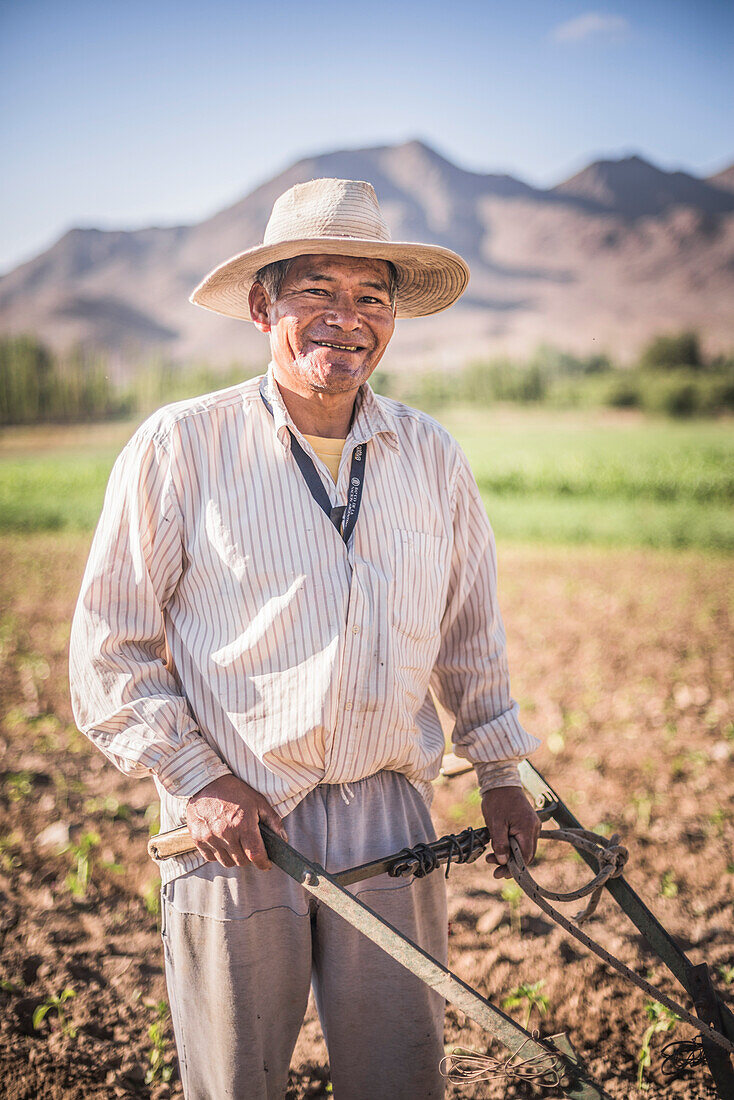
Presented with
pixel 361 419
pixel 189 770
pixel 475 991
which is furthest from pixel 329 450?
pixel 475 991

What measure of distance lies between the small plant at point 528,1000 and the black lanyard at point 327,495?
206 cm

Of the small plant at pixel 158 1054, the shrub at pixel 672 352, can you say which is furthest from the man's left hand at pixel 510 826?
the shrub at pixel 672 352

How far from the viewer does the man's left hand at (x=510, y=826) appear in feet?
6.63

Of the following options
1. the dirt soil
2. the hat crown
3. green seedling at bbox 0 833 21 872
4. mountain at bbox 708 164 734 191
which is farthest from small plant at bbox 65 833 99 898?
mountain at bbox 708 164 734 191

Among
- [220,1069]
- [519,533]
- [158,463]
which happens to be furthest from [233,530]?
[519,533]

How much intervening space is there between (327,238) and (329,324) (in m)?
0.19

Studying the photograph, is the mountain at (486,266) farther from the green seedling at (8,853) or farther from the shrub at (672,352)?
the green seedling at (8,853)

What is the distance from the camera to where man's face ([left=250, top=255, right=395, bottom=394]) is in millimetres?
1873

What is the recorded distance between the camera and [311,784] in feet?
5.92

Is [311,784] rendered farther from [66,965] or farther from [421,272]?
[66,965]

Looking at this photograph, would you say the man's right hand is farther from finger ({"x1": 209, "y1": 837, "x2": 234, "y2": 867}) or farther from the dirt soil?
the dirt soil

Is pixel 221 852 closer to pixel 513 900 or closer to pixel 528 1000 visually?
pixel 528 1000

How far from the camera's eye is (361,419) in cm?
198

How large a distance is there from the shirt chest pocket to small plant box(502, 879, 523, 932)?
202 cm
